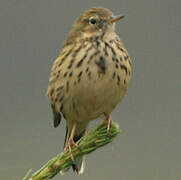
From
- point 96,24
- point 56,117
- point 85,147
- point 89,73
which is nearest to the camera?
point 85,147

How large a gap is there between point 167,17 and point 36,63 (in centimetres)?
812

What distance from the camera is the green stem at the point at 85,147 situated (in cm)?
442

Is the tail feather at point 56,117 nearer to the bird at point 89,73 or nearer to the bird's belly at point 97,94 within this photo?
the bird at point 89,73

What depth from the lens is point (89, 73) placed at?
543cm

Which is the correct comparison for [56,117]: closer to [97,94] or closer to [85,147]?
[97,94]

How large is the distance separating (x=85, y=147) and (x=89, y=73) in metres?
0.92

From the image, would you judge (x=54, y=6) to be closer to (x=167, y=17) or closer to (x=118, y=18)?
(x=167, y=17)

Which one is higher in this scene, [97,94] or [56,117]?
[56,117]

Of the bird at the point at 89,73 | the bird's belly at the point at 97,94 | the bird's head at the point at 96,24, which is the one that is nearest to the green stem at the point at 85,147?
the bird at the point at 89,73

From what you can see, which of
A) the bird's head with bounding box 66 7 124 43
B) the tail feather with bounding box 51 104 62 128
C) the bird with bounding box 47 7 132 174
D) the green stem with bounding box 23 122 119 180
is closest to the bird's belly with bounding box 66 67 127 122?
the bird with bounding box 47 7 132 174

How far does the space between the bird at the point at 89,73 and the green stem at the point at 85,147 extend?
1.76ft

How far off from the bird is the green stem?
538mm

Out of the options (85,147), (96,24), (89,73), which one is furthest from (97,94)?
(85,147)

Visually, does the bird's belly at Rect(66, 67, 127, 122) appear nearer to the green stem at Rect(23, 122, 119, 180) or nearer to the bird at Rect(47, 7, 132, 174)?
the bird at Rect(47, 7, 132, 174)
